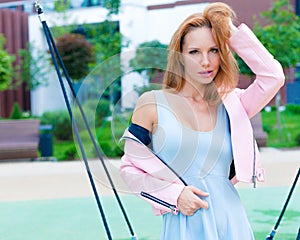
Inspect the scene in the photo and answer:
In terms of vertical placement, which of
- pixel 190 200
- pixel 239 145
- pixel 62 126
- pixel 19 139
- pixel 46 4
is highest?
pixel 239 145

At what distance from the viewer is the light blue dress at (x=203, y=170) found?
5.52ft

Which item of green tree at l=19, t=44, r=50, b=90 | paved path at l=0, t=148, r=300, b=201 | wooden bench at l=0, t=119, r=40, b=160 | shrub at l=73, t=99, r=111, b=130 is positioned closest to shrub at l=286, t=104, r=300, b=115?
paved path at l=0, t=148, r=300, b=201

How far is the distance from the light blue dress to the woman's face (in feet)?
0.36

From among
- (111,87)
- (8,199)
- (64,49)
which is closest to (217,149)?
(111,87)

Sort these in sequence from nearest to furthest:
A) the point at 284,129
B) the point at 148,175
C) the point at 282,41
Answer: the point at 148,175 < the point at 282,41 < the point at 284,129

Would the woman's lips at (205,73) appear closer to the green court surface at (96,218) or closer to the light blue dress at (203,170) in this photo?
the light blue dress at (203,170)

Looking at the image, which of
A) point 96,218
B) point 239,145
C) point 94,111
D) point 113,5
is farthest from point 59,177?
point 113,5

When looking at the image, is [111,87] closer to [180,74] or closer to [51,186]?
[180,74]

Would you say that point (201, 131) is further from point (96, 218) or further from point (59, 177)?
point (59, 177)

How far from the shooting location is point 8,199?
6.83m

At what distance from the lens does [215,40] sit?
5.66 feet

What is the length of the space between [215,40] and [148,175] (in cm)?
43

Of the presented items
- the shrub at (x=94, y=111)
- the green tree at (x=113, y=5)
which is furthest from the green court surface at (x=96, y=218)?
the green tree at (x=113, y=5)

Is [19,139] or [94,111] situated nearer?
[94,111]
